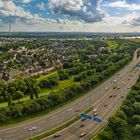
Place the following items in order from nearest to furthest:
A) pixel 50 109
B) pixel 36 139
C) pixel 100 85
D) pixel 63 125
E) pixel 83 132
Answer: pixel 36 139, pixel 83 132, pixel 63 125, pixel 50 109, pixel 100 85

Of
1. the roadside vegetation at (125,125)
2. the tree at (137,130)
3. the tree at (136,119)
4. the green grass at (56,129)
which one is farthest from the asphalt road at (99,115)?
the tree at (137,130)

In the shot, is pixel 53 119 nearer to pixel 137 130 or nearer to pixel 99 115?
pixel 99 115

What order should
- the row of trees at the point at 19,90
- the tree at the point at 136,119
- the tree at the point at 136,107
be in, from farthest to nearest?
the row of trees at the point at 19,90, the tree at the point at 136,107, the tree at the point at 136,119

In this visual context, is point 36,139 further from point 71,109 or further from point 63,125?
point 71,109

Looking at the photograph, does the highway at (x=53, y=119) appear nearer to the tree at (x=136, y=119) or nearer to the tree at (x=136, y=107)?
the tree at (x=136, y=107)

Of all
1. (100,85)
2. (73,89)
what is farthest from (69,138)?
(100,85)

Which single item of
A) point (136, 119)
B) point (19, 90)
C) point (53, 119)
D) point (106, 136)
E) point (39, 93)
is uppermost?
point (19, 90)

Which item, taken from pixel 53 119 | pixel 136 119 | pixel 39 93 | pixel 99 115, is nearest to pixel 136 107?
pixel 136 119

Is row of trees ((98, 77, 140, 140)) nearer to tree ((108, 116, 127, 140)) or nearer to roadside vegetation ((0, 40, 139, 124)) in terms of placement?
tree ((108, 116, 127, 140))

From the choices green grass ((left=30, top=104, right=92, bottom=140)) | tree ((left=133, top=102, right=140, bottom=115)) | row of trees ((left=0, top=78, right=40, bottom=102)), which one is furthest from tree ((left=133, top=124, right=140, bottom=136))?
row of trees ((left=0, top=78, right=40, bottom=102))
